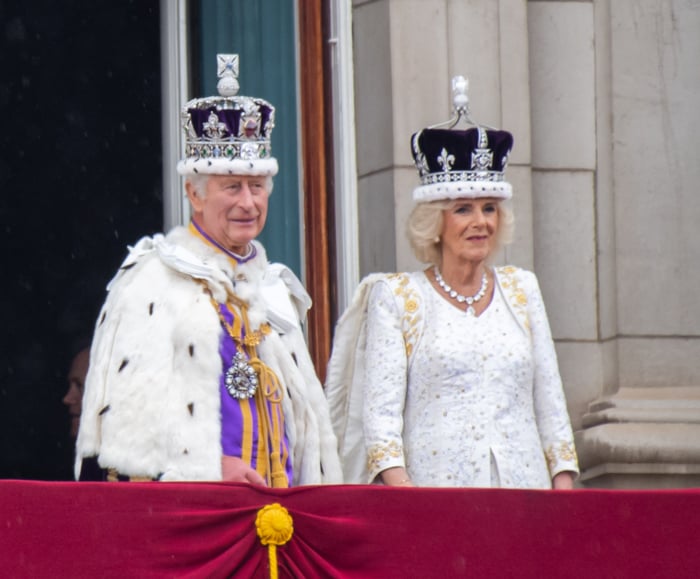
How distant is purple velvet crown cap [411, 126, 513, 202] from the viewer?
859cm

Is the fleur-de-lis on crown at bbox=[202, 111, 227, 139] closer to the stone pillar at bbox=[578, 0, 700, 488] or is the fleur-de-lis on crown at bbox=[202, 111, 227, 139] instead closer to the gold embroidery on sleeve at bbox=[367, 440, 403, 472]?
the gold embroidery on sleeve at bbox=[367, 440, 403, 472]

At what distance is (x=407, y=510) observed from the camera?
7145 millimetres

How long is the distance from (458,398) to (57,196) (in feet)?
16.3

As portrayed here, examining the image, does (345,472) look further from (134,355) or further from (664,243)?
(664,243)

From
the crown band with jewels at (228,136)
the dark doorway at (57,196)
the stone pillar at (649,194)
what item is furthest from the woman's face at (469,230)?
the dark doorway at (57,196)

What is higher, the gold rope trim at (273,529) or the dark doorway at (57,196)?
the dark doorway at (57,196)

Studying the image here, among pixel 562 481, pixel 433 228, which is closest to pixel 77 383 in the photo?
pixel 433 228

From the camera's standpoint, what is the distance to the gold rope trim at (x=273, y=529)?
7027mm

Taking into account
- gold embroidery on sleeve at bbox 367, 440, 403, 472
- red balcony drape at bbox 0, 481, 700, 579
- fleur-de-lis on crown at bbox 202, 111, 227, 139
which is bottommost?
red balcony drape at bbox 0, 481, 700, 579

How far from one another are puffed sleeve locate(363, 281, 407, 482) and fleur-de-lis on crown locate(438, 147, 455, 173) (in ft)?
1.68

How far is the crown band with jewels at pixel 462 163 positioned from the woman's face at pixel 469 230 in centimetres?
4

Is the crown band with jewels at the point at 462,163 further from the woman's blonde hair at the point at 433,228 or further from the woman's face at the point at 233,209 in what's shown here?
the woman's face at the point at 233,209

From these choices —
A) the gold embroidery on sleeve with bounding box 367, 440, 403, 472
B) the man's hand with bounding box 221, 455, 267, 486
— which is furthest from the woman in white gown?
the man's hand with bounding box 221, 455, 267, 486

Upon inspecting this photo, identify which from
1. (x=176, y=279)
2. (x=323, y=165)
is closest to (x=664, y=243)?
(x=323, y=165)
